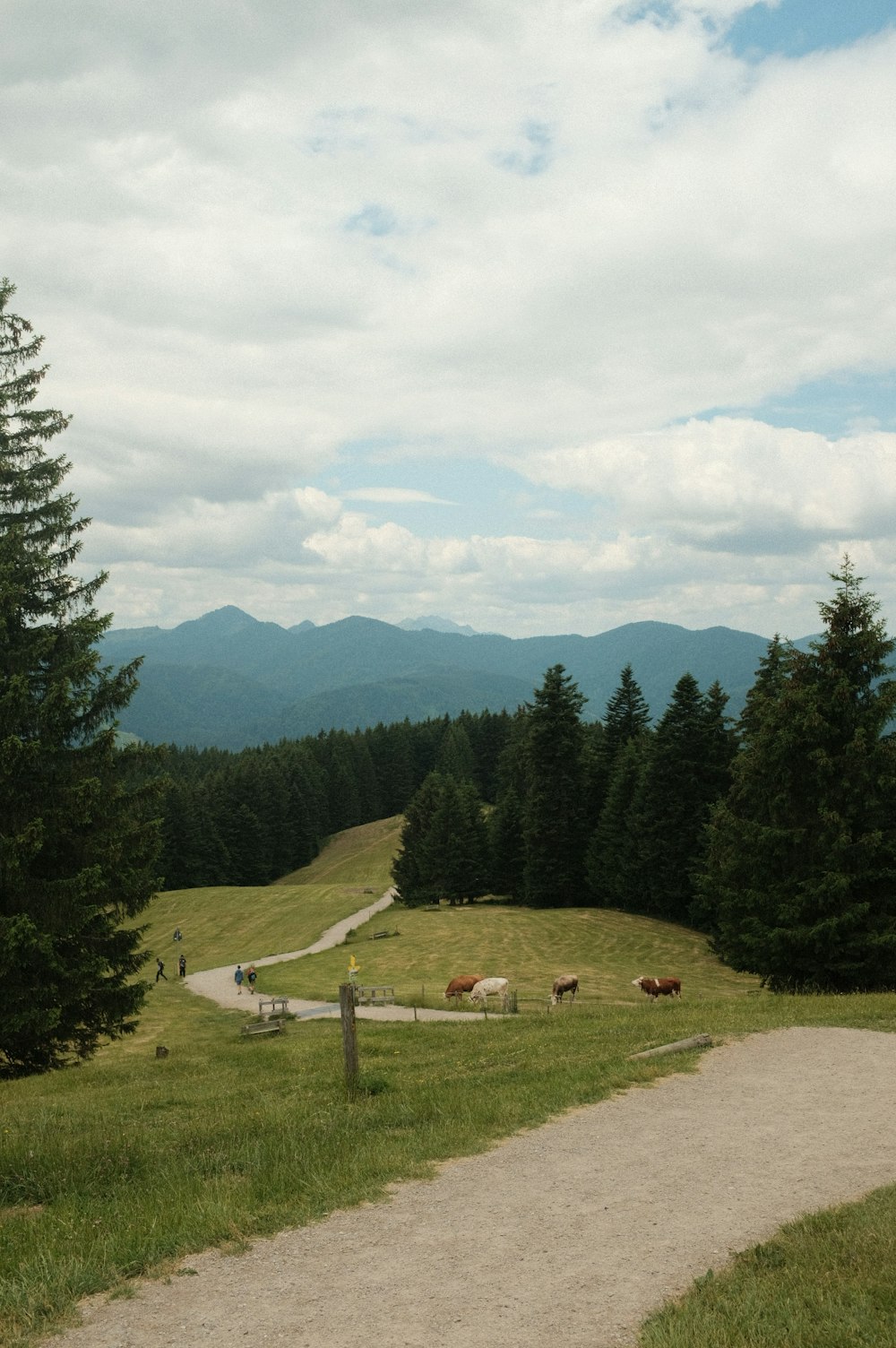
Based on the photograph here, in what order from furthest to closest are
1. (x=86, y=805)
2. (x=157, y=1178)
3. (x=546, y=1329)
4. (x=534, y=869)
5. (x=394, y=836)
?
(x=394, y=836) → (x=534, y=869) → (x=86, y=805) → (x=157, y=1178) → (x=546, y=1329)

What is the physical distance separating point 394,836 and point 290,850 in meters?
14.8

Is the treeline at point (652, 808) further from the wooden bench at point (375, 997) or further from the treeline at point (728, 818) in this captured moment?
the wooden bench at point (375, 997)

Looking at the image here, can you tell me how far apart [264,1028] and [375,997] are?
21.1ft

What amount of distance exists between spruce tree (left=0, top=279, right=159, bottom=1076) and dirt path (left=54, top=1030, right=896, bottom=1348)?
1119 cm

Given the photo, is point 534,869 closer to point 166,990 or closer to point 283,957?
point 283,957

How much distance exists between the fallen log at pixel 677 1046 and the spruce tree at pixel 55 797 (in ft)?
38.6

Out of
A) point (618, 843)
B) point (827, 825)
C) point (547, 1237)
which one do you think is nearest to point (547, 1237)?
point (547, 1237)

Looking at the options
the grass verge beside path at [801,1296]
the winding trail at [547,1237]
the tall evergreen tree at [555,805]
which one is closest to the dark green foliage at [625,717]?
the tall evergreen tree at [555,805]

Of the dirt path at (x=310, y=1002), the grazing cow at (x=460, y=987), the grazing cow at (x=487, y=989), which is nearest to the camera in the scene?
the dirt path at (x=310, y=1002)

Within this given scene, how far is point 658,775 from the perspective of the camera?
198ft

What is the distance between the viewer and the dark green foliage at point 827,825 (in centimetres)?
2569

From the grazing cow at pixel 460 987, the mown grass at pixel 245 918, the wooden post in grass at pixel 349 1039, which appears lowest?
the mown grass at pixel 245 918

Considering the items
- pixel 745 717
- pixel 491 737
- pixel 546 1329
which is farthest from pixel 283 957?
pixel 491 737

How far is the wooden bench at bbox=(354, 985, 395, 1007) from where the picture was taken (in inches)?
A: 1334
